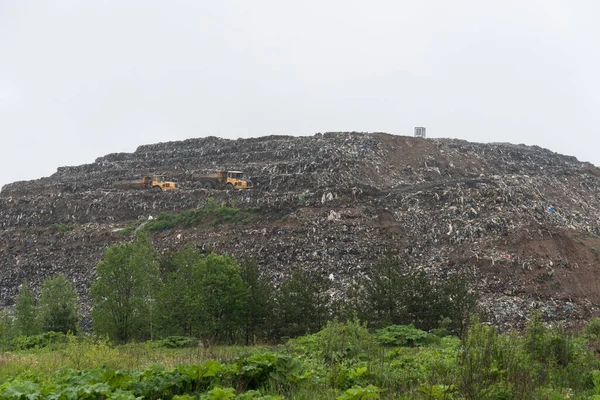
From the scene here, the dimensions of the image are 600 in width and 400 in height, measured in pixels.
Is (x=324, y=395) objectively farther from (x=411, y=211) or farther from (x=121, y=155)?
(x=121, y=155)

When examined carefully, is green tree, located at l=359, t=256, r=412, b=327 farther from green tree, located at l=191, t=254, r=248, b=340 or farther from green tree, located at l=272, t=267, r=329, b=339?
green tree, located at l=191, t=254, r=248, b=340

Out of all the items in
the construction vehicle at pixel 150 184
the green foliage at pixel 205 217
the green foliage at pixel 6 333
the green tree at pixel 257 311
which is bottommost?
the green foliage at pixel 6 333

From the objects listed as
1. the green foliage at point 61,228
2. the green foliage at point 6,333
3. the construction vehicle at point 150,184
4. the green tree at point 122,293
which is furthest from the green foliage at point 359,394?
the construction vehicle at point 150,184

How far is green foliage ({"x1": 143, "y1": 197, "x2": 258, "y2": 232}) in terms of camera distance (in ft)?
116

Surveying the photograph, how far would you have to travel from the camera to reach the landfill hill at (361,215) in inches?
1005

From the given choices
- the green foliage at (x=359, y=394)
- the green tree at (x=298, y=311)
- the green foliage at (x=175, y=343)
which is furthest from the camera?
the green tree at (x=298, y=311)

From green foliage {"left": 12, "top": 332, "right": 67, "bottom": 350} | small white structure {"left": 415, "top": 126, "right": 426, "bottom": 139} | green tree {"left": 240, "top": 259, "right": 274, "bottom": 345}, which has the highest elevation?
small white structure {"left": 415, "top": 126, "right": 426, "bottom": 139}

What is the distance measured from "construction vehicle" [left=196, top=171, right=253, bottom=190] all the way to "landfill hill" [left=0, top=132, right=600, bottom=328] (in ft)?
3.29

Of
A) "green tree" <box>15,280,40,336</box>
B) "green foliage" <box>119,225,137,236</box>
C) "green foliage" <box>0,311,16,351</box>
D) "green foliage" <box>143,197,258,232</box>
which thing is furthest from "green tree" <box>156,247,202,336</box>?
"green foliage" <box>119,225,137,236</box>

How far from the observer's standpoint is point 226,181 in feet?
144

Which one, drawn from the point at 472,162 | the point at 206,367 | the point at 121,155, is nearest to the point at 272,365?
the point at 206,367

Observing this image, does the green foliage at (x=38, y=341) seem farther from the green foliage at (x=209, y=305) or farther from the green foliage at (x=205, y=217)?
the green foliage at (x=205, y=217)

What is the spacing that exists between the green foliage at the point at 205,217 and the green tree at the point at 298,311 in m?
15.5

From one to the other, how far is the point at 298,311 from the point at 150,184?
32620 mm
